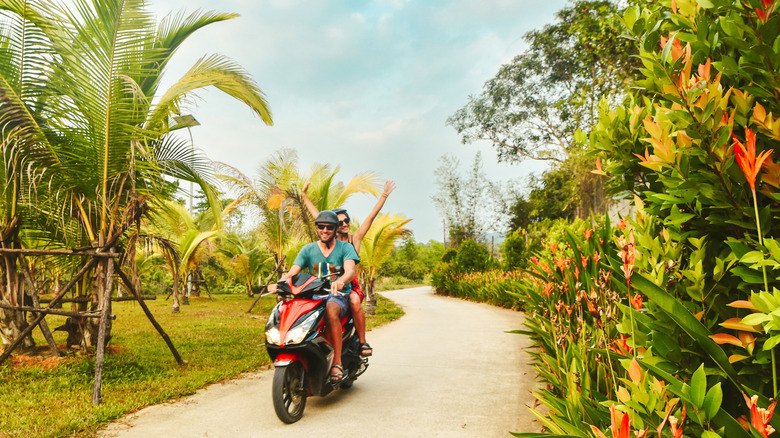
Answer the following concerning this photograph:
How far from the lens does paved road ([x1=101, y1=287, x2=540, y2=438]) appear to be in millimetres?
3402

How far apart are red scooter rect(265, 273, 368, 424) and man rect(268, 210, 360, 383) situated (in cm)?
8

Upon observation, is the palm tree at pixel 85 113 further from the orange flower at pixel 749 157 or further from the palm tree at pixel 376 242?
the palm tree at pixel 376 242

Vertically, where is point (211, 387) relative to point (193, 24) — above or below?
below

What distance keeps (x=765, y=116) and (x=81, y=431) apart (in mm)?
4550

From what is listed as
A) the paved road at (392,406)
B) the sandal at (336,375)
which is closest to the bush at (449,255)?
the paved road at (392,406)

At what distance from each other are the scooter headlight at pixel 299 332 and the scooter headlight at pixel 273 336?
8 cm

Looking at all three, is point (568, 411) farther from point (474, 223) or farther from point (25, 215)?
point (474, 223)

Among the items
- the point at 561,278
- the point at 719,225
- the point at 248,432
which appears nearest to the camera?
the point at 719,225

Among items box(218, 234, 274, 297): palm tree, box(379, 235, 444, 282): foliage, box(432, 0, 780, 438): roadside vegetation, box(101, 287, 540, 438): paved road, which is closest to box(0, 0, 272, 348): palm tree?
box(101, 287, 540, 438): paved road

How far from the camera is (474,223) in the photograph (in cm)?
3300

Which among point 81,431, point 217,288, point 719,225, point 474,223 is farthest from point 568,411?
point 474,223

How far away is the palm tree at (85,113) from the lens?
15.3 feet

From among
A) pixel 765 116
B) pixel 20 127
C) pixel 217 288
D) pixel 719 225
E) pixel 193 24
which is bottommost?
pixel 217 288

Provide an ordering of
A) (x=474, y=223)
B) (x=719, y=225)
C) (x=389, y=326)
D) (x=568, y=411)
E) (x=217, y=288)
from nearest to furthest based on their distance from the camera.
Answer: (x=719, y=225) → (x=568, y=411) → (x=389, y=326) → (x=217, y=288) → (x=474, y=223)
